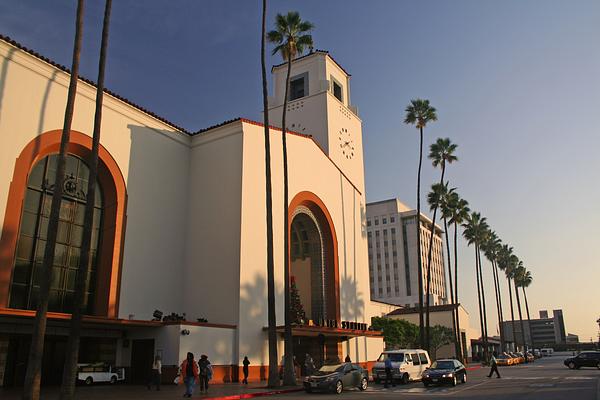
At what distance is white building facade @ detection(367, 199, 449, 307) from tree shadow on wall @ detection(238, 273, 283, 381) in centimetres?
8331

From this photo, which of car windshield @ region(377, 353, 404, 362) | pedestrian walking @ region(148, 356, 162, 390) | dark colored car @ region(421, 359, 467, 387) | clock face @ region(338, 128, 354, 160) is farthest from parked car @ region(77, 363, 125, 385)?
clock face @ region(338, 128, 354, 160)

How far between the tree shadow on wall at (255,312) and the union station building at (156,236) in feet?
0.26

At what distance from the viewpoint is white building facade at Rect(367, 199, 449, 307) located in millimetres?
109250

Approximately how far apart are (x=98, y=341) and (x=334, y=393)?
11.4 metres

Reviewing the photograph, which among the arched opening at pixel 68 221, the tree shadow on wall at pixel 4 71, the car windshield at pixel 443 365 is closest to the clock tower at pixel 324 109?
the arched opening at pixel 68 221

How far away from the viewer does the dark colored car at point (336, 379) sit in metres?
20.7

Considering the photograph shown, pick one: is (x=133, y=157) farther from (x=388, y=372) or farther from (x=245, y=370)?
(x=388, y=372)

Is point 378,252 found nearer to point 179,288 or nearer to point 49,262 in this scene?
point 179,288

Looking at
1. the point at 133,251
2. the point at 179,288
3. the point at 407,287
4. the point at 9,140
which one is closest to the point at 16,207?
the point at 9,140

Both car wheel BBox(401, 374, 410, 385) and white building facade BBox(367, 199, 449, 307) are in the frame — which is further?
white building facade BBox(367, 199, 449, 307)

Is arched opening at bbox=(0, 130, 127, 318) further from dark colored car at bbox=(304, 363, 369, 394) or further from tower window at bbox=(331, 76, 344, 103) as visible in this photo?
tower window at bbox=(331, 76, 344, 103)

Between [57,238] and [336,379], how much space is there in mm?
14190

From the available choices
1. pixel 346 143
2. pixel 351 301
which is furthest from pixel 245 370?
pixel 346 143

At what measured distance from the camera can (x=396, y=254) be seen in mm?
111500
